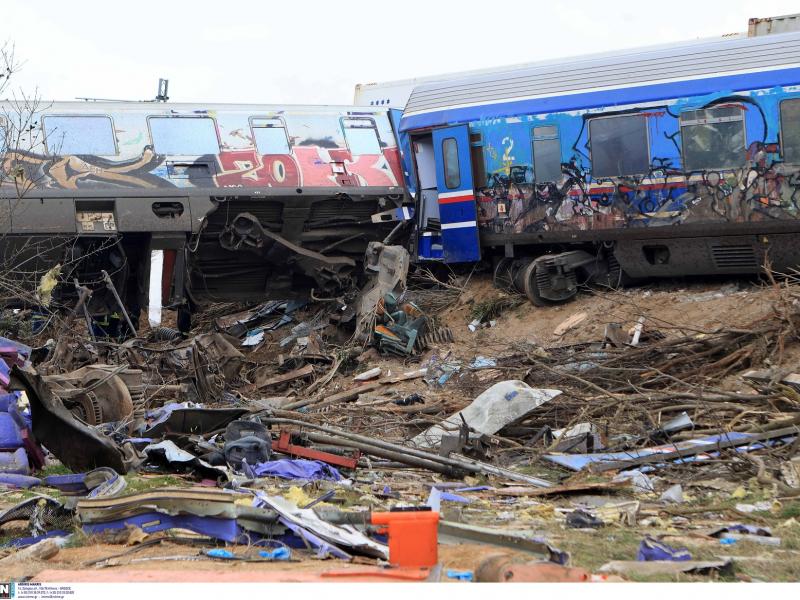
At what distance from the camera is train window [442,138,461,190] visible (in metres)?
16.0

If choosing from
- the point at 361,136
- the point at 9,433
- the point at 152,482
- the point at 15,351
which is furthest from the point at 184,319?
the point at 152,482

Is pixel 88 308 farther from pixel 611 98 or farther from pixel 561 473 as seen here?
pixel 561 473

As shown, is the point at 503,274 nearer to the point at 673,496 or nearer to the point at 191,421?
the point at 191,421

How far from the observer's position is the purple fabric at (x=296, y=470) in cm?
866

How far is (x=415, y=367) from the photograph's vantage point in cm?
1409

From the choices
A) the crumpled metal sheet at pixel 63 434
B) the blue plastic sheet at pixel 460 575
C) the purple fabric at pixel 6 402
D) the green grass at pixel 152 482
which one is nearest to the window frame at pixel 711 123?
the green grass at pixel 152 482

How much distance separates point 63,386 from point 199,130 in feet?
18.1

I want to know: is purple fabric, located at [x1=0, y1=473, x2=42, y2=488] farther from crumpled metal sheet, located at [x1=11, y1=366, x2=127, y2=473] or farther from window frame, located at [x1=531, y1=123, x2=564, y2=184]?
window frame, located at [x1=531, y1=123, x2=564, y2=184]

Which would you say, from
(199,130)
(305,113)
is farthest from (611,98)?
(199,130)

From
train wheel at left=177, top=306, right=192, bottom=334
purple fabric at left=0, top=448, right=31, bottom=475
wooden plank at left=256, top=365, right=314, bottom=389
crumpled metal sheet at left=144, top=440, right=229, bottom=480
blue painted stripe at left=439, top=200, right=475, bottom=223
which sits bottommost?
wooden plank at left=256, top=365, right=314, bottom=389

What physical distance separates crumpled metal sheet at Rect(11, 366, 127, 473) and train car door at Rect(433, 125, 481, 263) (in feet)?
26.8

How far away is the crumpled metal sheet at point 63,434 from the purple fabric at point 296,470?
1071 mm

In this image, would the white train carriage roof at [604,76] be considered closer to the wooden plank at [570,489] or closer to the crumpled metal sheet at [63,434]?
the wooden plank at [570,489]

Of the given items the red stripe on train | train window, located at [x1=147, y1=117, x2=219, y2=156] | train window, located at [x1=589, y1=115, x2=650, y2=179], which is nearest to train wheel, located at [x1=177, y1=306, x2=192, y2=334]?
train window, located at [x1=147, y1=117, x2=219, y2=156]
